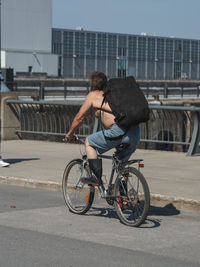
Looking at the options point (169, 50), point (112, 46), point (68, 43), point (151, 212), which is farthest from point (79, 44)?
point (151, 212)

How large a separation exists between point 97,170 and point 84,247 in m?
1.47

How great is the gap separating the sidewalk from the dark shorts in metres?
1.47

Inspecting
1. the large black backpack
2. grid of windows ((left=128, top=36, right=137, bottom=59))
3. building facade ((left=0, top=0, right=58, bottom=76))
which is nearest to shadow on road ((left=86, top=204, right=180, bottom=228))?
the large black backpack

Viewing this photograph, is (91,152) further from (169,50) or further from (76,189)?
(169,50)

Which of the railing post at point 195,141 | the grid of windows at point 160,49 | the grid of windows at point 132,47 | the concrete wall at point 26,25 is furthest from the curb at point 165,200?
the grid of windows at point 160,49

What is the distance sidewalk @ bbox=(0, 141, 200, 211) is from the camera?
A: 922cm

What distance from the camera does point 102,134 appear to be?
7637 millimetres

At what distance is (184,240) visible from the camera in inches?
267

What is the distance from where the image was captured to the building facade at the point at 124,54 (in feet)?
460

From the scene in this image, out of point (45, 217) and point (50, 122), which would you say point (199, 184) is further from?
point (50, 122)

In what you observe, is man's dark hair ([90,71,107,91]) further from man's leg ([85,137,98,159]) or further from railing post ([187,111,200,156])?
railing post ([187,111,200,156])

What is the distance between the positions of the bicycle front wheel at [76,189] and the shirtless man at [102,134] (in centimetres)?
28

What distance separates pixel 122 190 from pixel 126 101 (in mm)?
951

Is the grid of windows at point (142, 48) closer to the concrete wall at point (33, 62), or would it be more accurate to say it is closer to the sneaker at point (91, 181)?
the concrete wall at point (33, 62)
